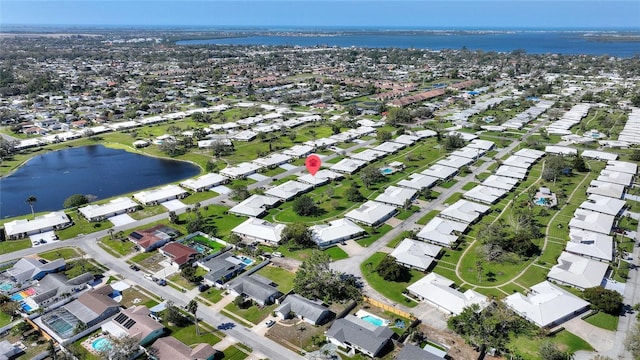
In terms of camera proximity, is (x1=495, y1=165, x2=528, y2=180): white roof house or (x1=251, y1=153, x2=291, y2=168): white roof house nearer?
(x1=495, y1=165, x2=528, y2=180): white roof house

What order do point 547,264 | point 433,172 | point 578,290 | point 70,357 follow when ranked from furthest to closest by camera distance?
point 433,172
point 547,264
point 578,290
point 70,357

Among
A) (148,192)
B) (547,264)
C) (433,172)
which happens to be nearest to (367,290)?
(547,264)

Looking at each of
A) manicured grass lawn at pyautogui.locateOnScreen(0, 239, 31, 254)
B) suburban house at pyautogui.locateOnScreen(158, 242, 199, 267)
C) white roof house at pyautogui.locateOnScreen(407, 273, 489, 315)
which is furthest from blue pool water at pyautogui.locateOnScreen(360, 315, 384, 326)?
manicured grass lawn at pyautogui.locateOnScreen(0, 239, 31, 254)

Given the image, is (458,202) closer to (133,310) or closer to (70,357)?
(133,310)

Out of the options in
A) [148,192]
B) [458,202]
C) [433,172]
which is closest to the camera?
[458,202]

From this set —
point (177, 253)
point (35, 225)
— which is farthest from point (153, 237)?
point (35, 225)

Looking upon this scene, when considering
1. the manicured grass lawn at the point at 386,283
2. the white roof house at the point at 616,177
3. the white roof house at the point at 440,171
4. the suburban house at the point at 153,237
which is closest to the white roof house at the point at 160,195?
the suburban house at the point at 153,237

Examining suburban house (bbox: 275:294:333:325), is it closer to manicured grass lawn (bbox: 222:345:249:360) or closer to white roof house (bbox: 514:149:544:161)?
manicured grass lawn (bbox: 222:345:249:360)

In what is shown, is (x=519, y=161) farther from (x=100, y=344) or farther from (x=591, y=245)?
(x=100, y=344)
